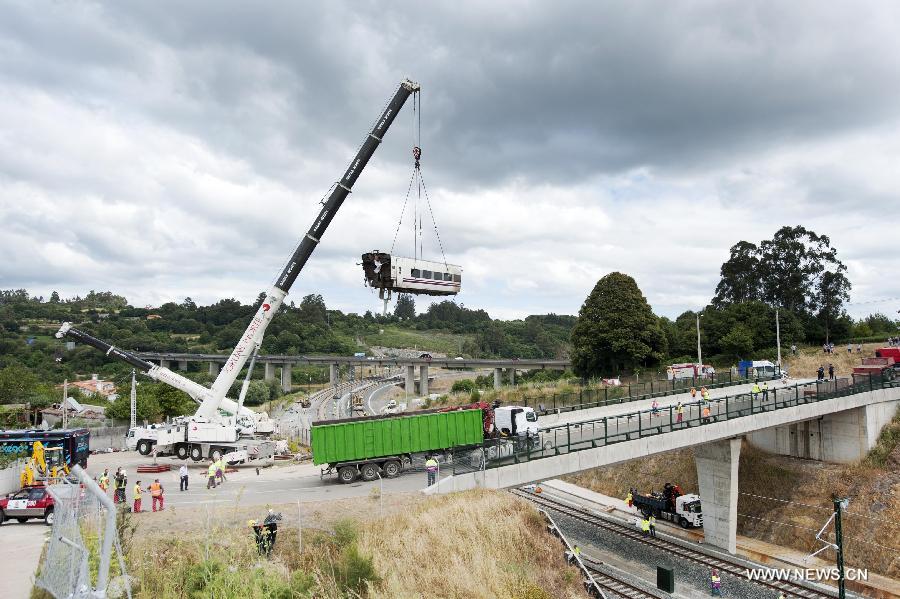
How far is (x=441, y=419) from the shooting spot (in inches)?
1125

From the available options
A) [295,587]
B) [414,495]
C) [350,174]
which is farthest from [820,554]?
[350,174]

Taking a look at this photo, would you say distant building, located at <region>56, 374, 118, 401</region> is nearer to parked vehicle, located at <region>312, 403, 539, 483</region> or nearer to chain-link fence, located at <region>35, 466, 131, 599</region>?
parked vehicle, located at <region>312, 403, 539, 483</region>

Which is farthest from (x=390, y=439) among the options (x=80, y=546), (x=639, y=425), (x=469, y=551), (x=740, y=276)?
(x=740, y=276)

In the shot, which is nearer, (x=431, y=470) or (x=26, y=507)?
(x=26, y=507)

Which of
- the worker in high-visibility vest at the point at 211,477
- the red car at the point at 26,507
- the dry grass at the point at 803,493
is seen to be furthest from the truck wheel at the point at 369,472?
the dry grass at the point at 803,493

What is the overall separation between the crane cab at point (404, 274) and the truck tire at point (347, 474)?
334 inches

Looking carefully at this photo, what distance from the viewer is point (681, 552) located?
29.3 metres

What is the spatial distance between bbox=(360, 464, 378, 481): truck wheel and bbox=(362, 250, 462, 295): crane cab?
27.2 feet

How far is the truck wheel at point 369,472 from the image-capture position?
26.5m

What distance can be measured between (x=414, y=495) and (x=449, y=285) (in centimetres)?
1113

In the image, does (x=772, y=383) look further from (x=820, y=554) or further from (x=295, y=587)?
(x=295, y=587)

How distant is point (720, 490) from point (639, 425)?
8.84 metres

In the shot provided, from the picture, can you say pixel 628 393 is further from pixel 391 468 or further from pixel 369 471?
pixel 369 471

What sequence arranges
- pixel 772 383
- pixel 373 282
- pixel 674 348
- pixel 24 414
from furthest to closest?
pixel 674 348
pixel 24 414
pixel 772 383
pixel 373 282
